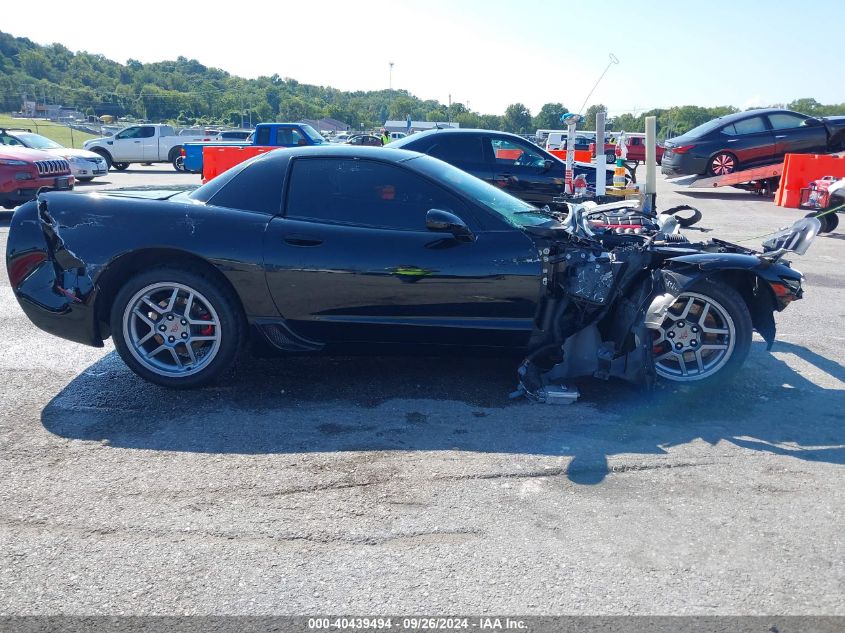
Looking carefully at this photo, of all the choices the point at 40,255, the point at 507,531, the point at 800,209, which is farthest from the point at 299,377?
the point at 800,209

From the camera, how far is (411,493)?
337 cm

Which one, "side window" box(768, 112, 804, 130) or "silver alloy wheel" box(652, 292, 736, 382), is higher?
"side window" box(768, 112, 804, 130)

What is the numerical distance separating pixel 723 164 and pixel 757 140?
899mm

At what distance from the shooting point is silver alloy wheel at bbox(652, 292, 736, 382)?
466cm

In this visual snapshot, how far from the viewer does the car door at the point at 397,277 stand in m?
4.41

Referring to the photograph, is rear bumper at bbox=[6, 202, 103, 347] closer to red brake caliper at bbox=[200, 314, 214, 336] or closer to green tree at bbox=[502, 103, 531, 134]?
red brake caliper at bbox=[200, 314, 214, 336]

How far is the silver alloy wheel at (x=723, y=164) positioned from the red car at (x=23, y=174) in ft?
47.1

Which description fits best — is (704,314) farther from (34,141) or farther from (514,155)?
(34,141)

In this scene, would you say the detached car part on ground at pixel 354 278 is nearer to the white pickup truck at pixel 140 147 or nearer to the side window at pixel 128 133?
the white pickup truck at pixel 140 147

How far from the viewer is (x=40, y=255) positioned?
4484 millimetres

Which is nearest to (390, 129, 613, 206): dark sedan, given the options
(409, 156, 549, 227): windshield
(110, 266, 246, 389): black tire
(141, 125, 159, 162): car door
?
(409, 156, 549, 227): windshield

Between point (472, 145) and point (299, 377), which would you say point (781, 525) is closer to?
point (299, 377)

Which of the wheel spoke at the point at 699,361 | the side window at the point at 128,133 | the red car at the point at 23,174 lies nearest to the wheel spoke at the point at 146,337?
the wheel spoke at the point at 699,361

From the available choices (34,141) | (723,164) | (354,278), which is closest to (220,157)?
(34,141)
